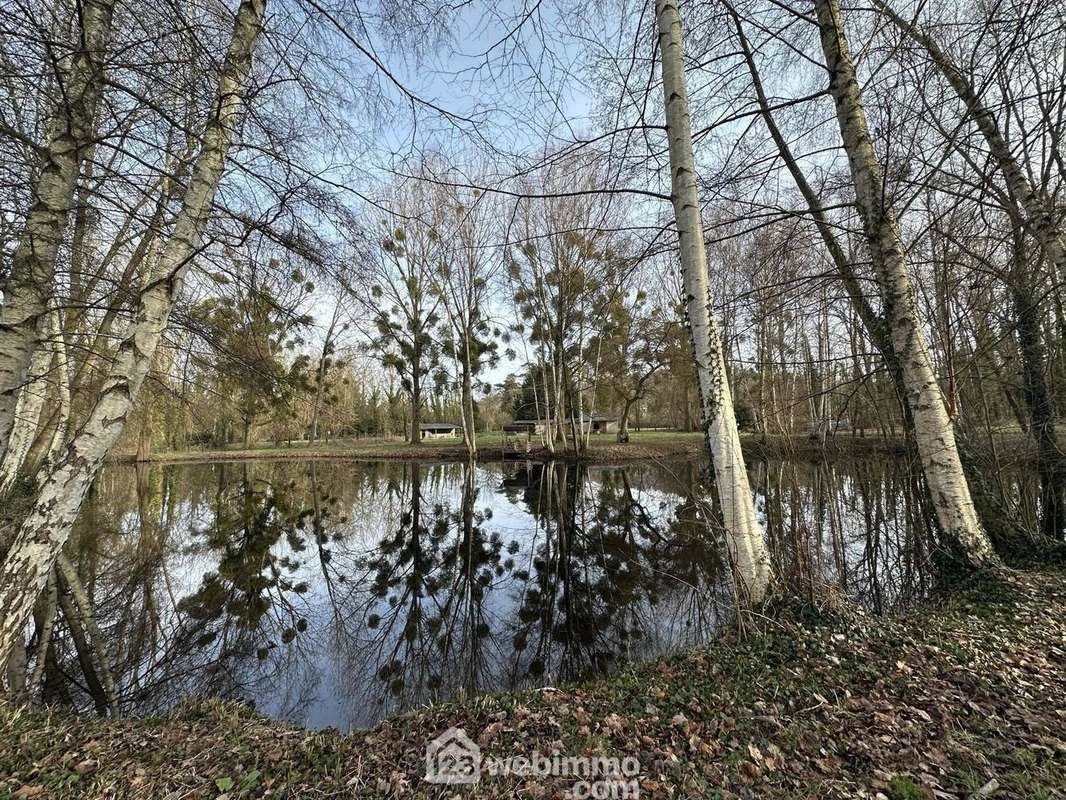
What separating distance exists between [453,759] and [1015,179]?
7.07m

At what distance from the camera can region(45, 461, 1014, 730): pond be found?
3.88 meters

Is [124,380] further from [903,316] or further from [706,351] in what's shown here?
[903,316]

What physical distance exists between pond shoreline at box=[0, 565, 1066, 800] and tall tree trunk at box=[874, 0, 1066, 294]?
3.24 m

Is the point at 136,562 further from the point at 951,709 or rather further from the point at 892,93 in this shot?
the point at 892,93

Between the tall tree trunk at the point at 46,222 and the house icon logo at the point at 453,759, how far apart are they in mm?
3073

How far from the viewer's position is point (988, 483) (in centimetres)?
502

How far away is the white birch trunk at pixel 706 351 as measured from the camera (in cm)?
327

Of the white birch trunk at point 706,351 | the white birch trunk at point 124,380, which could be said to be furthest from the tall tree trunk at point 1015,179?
the white birch trunk at point 124,380

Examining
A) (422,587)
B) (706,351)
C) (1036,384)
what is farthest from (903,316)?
(422,587)

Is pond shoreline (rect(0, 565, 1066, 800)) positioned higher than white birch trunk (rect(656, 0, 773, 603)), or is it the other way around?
white birch trunk (rect(656, 0, 773, 603))

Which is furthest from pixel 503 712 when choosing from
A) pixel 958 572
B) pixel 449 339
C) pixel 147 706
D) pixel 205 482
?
pixel 449 339

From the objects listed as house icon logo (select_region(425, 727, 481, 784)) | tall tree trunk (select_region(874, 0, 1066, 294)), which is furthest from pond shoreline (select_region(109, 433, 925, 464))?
house icon logo (select_region(425, 727, 481, 784))

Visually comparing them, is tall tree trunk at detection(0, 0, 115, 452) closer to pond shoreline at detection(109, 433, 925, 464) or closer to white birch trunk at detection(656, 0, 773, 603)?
white birch trunk at detection(656, 0, 773, 603)

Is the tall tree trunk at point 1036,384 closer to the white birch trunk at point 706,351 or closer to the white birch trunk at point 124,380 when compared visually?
the white birch trunk at point 706,351
